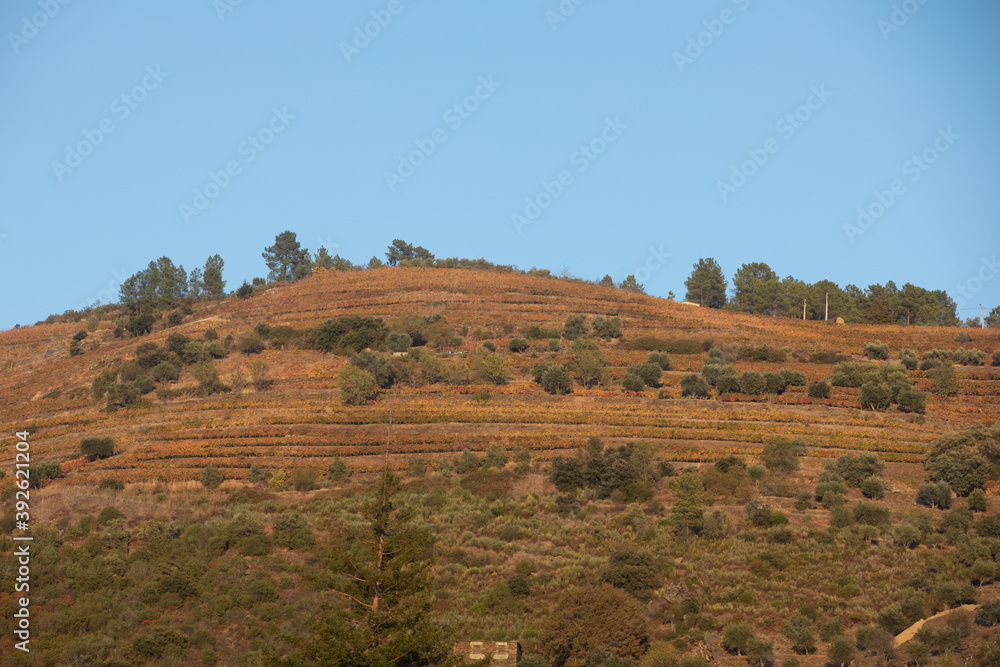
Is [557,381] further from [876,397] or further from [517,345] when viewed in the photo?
[876,397]

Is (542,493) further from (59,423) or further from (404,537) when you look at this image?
(59,423)

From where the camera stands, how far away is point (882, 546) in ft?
109

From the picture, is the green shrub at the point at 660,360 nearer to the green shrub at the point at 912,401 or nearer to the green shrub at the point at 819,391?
the green shrub at the point at 819,391

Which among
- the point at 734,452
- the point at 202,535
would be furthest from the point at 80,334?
the point at 734,452

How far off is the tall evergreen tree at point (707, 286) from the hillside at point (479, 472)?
65.6ft

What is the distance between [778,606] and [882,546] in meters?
6.10

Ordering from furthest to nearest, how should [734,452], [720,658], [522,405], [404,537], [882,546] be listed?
[522,405] → [734,452] → [882,546] → [720,658] → [404,537]

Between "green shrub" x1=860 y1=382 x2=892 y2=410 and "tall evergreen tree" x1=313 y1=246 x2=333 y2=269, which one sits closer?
"green shrub" x1=860 y1=382 x2=892 y2=410

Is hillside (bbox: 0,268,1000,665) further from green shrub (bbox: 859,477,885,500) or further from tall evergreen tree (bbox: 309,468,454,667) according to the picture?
tall evergreen tree (bbox: 309,468,454,667)

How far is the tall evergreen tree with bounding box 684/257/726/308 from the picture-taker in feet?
314

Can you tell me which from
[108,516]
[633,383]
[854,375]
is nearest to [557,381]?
[633,383]

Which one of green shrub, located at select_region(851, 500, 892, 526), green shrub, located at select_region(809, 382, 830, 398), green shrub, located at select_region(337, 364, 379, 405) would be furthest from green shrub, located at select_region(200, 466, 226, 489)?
green shrub, located at select_region(809, 382, 830, 398)

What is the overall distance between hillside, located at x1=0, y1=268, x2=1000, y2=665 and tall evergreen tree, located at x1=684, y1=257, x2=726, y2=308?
19997 millimetres

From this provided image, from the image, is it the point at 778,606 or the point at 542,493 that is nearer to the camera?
the point at 778,606
